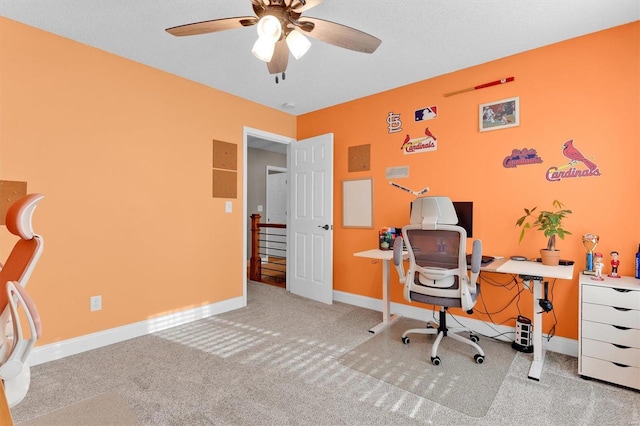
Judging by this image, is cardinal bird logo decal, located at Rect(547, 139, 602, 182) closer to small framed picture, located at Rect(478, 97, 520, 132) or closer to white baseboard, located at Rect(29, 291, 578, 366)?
small framed picture, located at Rect(478, 97, 520, 132)

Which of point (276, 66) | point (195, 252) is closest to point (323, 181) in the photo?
point (195, 252)

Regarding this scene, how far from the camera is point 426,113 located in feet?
10.7

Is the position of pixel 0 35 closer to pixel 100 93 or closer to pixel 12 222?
pixel 100 93

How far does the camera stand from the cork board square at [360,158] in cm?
373

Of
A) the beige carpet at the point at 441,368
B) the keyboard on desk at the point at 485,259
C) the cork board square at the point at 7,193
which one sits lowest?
the beige carpet at the point at 441,368

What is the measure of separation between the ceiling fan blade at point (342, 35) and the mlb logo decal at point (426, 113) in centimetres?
158

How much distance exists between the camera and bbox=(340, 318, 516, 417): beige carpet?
76.5 inches

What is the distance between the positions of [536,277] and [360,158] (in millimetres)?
2216

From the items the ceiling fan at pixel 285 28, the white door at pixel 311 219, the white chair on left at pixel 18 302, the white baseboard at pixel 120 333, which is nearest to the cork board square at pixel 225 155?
the white door at pixel 311 219

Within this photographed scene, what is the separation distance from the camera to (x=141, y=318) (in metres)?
2.88

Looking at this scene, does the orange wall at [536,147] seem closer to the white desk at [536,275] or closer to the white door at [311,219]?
the white desk at [536,275]

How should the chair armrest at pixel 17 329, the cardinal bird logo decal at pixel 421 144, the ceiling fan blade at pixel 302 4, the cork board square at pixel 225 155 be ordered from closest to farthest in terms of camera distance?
the chair armrest at pixel 17 329 → the ceiling fan blade at pixel 302 4 → the cardinal bird logo decal at pixel 421 144 → the cork board square at pixel 225 155

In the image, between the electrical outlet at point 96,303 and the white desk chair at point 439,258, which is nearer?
the white desk chair at point 439,258

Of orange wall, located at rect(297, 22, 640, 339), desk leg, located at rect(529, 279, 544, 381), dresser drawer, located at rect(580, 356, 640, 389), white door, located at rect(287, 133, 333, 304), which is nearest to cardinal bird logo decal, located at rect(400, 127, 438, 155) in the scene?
orange wall, located at rect(297, 22, 640, 339)
